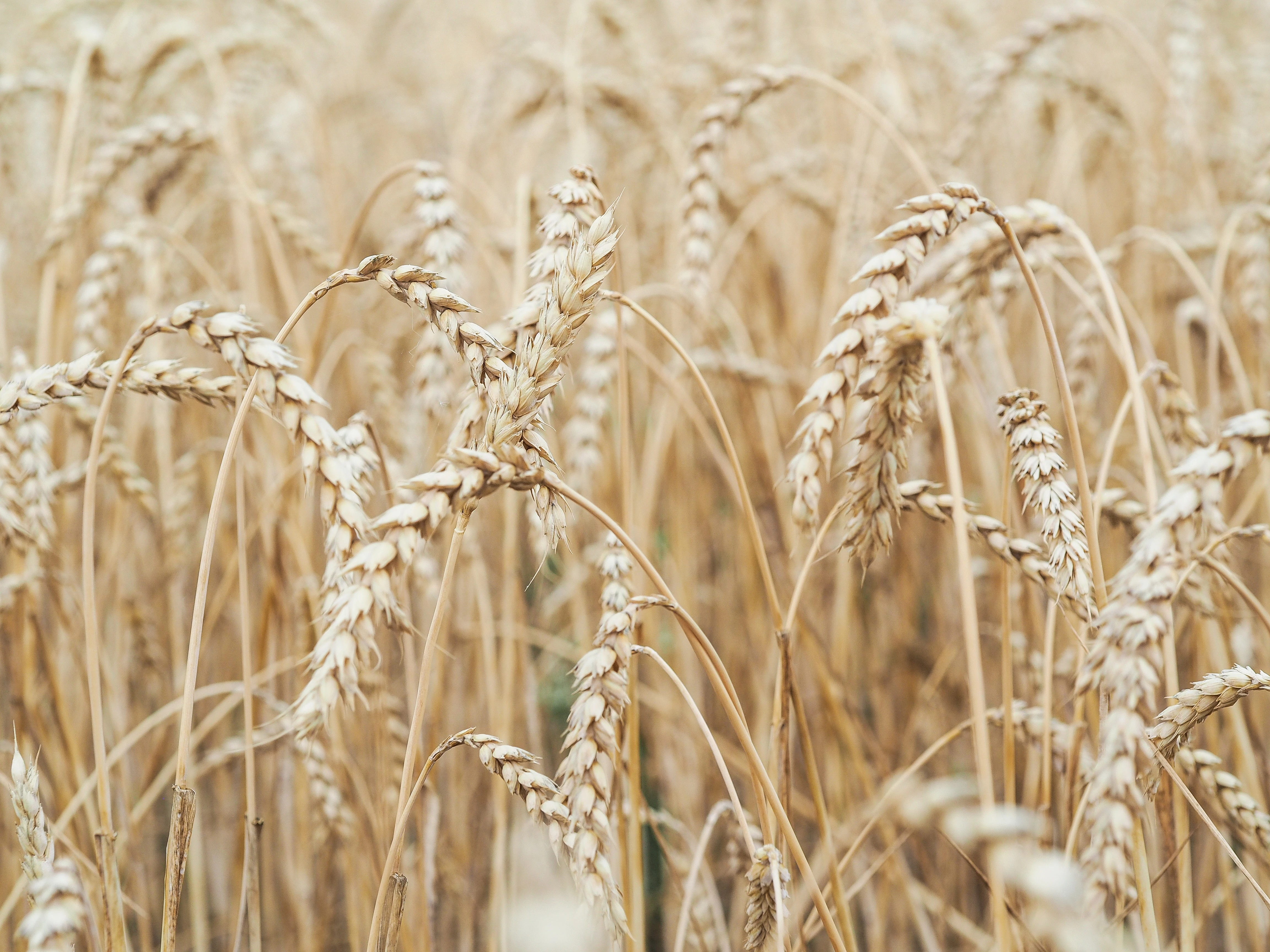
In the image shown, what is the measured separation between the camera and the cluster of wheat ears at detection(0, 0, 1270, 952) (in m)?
0.79

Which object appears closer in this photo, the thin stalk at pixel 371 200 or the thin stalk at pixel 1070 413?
the thin stalk at pixel 1070 413

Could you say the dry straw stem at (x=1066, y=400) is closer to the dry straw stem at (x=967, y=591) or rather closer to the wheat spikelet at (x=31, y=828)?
the dry straw stem at (x=967, y=591)

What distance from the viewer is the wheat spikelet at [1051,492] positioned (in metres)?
0.81

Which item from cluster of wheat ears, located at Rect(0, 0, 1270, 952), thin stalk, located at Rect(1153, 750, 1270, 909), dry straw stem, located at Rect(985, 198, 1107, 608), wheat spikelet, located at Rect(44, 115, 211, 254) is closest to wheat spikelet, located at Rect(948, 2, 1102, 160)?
cluster of wheat ears, located at Rect(0, 0, 1270, 952)

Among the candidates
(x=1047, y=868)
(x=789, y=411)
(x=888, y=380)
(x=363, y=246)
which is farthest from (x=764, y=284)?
(x=1047, y=868)

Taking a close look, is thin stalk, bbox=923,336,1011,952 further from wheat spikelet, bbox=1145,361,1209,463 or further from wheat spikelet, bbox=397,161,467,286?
wheat spikelet, bbox=397,161,467,286

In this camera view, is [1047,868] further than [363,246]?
No

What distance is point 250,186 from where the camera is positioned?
1.65 m

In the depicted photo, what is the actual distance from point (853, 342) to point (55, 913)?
0.76 meters

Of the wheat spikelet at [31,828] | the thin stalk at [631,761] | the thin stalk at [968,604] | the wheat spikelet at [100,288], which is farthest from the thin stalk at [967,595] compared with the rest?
the wheat spikelet at [100,288]

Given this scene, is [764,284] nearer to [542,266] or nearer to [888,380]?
[542,266]

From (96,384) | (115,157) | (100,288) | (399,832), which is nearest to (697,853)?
(399,832)

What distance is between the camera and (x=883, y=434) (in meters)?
0.79

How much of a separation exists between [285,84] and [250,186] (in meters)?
1.99
